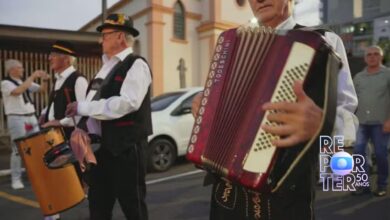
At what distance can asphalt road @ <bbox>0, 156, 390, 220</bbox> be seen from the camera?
15.3ft

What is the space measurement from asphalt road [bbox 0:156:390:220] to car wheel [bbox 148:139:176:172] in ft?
2.89

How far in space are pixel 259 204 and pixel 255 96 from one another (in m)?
0.51

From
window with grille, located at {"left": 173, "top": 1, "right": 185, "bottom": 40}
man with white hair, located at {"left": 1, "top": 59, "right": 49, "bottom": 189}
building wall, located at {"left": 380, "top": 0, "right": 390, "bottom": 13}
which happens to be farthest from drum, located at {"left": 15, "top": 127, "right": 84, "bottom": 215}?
window with grille, located at {"left": 173, "top": 1, "right": 185, "bottom": 40}

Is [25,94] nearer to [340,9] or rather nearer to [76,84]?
[76,84]

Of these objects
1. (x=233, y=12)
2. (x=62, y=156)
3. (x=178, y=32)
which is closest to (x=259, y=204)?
(x=62, y=156)

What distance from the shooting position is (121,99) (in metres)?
2.81

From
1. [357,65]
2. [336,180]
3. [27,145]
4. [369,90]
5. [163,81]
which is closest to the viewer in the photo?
[27,145]

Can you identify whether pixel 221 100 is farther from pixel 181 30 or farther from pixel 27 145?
pixel 181 30

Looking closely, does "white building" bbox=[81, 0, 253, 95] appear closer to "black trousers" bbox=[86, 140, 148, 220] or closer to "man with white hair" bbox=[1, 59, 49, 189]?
"man with white hair" bbox=[1, 59, 49, 189]

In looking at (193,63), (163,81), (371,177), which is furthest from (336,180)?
(193,63)

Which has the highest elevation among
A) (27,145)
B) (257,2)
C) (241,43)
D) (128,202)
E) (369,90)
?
(257,2)

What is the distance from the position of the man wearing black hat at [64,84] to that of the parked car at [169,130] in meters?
3.23

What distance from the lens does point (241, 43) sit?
168 cm

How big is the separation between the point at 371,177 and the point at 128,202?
15.1 feet
